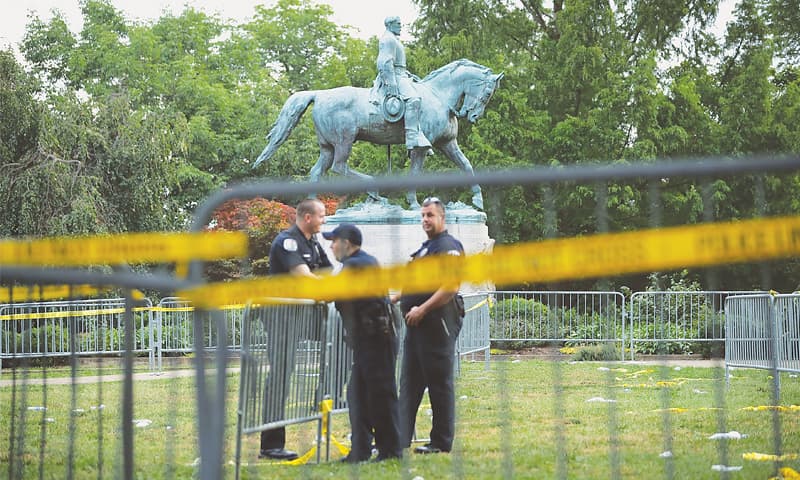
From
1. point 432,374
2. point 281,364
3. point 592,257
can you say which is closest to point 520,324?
point 432,374

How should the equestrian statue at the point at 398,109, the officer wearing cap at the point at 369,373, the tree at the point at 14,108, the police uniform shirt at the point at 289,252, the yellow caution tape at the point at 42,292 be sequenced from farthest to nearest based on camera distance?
the tree at the point at 14,108, the equestrian statue at the point at 398,109, the police uniform shirt at the point at 289,252, the officer wearing cap at the point at 369,373, the yellow caution tape at the point at 42,292

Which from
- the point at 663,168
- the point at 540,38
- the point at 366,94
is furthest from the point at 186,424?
the point at 540,38

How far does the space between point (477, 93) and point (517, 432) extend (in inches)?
397

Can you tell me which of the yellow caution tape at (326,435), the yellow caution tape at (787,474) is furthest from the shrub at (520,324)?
the yellow caution tape at (787,474)

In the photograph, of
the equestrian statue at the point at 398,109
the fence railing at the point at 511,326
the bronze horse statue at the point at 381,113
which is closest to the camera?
the fence railing at the point at 511,326

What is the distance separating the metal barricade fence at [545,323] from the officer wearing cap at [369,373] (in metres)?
8.20

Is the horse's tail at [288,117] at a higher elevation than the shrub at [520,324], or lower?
higher

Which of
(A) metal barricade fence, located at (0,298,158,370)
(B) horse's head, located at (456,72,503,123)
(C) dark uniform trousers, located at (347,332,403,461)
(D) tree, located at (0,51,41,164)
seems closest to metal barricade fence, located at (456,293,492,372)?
(B) horse's head, located at (456,72,503,123)

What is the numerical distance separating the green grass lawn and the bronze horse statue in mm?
5846

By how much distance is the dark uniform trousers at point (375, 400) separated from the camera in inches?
242

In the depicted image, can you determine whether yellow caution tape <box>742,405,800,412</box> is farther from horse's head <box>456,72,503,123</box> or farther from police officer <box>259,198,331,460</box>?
horse's head <box>456,72,503,123</box>

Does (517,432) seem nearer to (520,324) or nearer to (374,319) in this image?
(374,319)

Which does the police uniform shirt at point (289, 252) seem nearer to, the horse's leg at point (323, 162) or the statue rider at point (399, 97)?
the statue rider at point (399, 97)

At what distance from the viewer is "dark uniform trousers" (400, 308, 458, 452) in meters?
6.58
